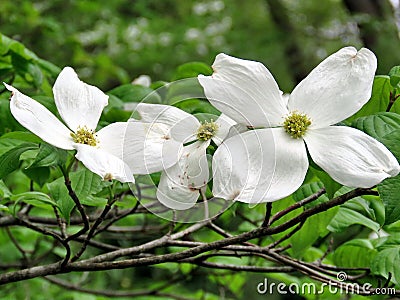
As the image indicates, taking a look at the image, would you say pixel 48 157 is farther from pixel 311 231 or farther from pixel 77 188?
pixel 311 231

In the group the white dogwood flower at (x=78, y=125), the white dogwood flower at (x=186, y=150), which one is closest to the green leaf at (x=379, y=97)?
the white dogwood flower at (x=186, y=150)

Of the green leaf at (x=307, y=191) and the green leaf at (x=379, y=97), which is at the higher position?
Answer: the green leaf at (x=379, y=97)

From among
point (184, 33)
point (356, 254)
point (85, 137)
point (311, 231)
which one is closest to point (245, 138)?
point (85, 137)

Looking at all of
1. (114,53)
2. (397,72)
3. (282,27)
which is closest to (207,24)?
(282,27)

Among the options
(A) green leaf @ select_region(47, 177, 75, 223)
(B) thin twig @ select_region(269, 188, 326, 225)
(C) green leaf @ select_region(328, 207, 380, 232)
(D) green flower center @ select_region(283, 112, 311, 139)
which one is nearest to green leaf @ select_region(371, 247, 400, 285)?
(C) green leaf @ select_region(328, 207, 380, 232)

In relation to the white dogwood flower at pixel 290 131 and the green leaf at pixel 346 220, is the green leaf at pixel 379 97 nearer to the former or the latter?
the white dogwood flower at pixel 290 131

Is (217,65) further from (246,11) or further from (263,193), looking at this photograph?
(246,11)
